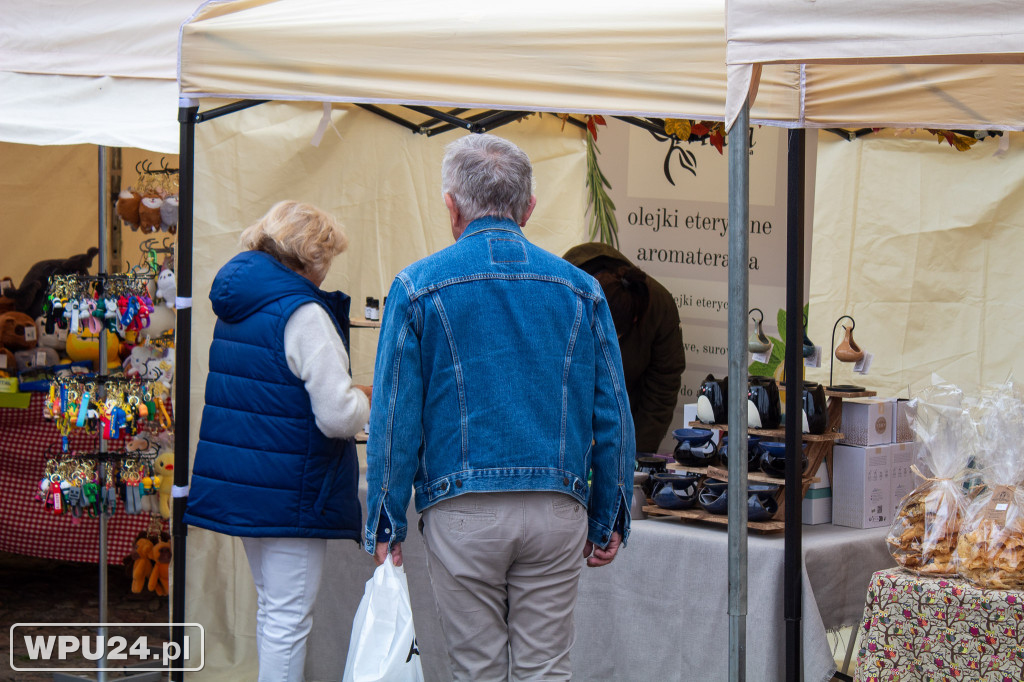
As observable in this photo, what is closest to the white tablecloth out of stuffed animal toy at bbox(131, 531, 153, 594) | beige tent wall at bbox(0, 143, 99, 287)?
stuffed animal toy at bbox(131, 531, 153, 594)

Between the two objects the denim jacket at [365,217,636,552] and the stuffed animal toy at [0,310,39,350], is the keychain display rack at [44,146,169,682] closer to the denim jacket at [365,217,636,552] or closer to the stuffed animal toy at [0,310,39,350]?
the stuffed animal toy at [0,310,39,350]

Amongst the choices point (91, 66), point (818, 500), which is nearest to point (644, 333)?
point (818, 500)

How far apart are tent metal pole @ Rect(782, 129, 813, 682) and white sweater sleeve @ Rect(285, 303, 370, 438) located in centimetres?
109

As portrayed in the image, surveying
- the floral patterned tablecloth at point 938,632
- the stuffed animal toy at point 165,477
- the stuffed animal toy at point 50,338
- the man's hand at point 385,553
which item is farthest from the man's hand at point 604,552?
the stuffed animal toy at point 50,338

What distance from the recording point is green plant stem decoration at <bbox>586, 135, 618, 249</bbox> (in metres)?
4.86

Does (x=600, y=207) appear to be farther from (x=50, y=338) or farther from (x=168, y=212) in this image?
(x=50, y=338)

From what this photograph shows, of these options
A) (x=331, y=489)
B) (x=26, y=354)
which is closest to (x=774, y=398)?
(x=331, y=489)

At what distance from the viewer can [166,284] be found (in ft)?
12.3

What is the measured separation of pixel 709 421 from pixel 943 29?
1.39m

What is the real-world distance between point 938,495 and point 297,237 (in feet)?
5.62

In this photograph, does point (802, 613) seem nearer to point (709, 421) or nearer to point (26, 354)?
point (709, 421)

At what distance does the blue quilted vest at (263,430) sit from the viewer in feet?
8.92

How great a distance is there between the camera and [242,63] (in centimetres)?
309

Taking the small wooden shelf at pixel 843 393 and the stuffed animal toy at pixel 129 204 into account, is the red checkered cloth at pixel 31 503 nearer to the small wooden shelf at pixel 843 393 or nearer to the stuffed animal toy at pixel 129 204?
the stuffed animal toy at pixel 129 204
